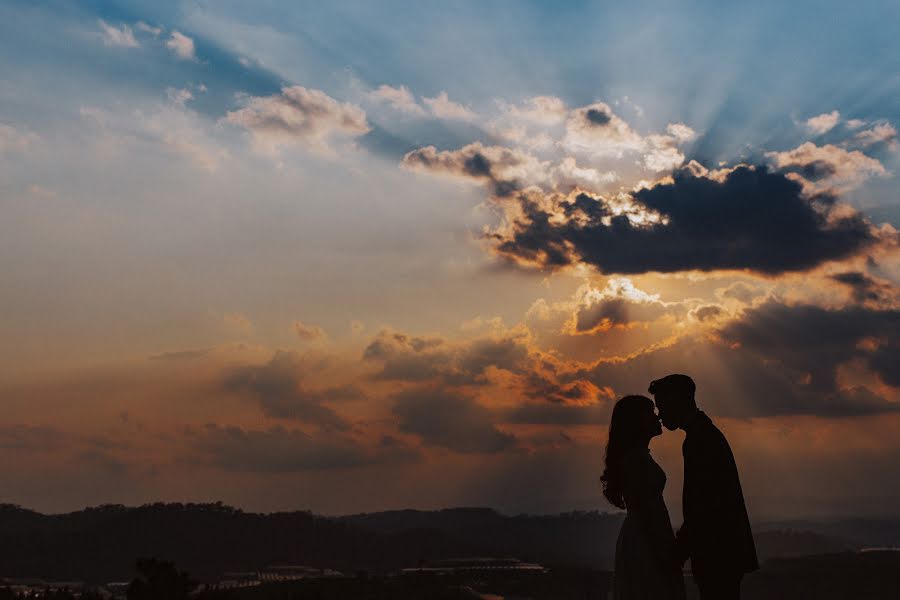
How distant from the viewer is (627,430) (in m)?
9.88

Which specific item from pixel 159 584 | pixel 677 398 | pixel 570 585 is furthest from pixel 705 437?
pixel 570 585

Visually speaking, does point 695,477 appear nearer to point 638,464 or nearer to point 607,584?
point 638,464

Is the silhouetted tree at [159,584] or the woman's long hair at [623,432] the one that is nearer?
the woman's long hair at [623,432]

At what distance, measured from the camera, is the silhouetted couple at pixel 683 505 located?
932 cm

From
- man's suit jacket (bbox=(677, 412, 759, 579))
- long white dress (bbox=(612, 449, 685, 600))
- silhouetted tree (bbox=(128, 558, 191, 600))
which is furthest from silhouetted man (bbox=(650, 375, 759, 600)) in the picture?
silhouetted tree (bbox=(128, 558, 191, 600))

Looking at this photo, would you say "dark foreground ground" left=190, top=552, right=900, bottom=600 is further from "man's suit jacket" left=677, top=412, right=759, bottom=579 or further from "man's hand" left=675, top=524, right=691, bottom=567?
"man's suit jacket" left=677, top=412, right=759, bottom=579

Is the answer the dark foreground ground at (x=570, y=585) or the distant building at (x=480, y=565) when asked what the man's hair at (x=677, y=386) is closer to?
the dark foreground ground at (x=570, y=585)

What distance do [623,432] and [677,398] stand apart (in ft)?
2.14

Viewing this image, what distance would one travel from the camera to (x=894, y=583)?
404ft

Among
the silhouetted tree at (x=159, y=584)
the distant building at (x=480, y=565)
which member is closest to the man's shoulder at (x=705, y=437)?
the silhouetted tree at (x=159, y=584)

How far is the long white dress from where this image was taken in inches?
376

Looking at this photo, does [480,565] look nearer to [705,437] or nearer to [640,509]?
[640,509]

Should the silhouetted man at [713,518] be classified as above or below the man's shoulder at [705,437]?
below

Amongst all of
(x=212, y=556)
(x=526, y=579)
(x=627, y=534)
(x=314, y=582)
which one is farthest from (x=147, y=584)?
(x=212, y=556)
